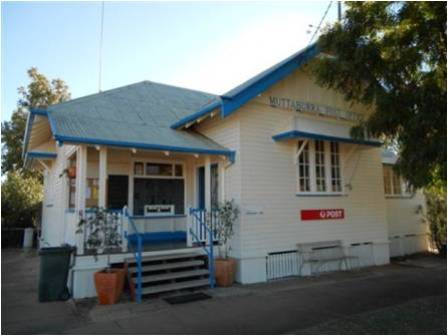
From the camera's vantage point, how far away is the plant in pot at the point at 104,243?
671cm

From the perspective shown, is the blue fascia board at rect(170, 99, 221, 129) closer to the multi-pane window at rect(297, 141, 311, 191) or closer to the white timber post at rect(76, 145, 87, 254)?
the multi-pane window at rect(297, 141, 311, 191)

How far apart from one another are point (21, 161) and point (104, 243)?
1974cm

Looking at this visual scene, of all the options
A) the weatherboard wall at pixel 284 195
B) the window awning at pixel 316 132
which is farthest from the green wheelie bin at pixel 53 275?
the window awning at pixel 316 132

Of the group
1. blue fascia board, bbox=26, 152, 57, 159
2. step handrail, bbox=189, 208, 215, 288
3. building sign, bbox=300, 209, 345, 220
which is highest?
blue fascia board, bbox=26, 152, 57, 159

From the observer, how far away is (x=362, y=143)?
33.7 feet

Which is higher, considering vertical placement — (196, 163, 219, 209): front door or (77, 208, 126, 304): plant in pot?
(196, 163, 219, 209): front door

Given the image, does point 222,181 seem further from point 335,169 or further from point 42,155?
point 42,155

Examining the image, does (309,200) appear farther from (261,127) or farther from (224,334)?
(224,334)

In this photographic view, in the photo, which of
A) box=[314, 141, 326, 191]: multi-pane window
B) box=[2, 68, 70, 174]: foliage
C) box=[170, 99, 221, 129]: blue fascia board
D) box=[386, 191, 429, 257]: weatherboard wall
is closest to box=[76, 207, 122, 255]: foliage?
box=[170, 99, 221, 129]: blue fascia board

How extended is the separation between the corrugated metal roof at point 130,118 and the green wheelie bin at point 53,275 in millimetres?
2322

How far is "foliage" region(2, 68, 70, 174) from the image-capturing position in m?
23.5

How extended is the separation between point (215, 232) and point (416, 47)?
19.2 ft

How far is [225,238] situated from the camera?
29.1ft

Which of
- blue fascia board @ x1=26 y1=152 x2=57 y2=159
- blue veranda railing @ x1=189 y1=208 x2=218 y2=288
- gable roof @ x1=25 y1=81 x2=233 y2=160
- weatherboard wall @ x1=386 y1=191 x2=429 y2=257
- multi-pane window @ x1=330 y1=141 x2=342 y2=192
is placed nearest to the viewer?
gable roof @ x1=25 y1=81 x2=233 y2=160
